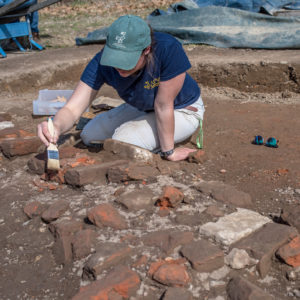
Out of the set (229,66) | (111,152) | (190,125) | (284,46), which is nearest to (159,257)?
(111,152)

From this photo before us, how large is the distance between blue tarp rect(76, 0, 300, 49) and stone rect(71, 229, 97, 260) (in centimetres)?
419

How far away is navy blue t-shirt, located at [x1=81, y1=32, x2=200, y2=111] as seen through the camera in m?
2.74

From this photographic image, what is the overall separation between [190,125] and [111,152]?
0.70m

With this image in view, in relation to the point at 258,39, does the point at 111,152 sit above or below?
below

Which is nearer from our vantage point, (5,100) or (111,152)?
(111,152)

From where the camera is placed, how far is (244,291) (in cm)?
169

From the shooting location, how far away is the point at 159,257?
6.35ft

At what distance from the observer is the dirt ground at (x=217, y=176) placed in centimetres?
193

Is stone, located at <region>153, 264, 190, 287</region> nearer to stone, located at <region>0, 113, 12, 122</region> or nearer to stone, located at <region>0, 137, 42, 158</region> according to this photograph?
stone, located at <region>0, 137, 42, 158</region>

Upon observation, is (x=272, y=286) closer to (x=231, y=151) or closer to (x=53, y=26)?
(x=231, y=151)

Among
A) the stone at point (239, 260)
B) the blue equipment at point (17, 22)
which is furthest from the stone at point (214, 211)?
the blue equipment at point (17, 22)

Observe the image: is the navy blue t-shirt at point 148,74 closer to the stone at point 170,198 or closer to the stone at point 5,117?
the stone at point 170,198

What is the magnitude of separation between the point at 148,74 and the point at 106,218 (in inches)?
43.5

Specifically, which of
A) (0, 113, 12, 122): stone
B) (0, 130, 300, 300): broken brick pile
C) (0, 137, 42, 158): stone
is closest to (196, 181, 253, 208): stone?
(0, 130, 300, 300): broken brick pile
